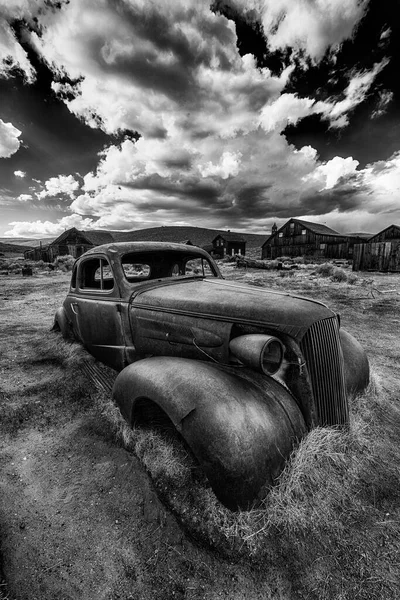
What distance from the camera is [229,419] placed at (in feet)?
5.69

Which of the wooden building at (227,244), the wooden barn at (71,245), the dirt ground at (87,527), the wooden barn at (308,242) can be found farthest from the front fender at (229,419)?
A: the wooden building at (227,244)

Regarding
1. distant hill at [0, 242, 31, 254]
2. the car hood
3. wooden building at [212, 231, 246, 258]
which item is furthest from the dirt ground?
distant hill at [0, 242, 31, 254]

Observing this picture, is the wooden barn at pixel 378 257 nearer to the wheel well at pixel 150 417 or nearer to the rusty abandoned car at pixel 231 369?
the rusty abandoned car at pixel 231 369

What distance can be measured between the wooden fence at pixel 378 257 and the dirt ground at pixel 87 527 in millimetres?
24188

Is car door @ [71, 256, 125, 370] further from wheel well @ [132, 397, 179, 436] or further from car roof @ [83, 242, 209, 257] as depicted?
wheel well @ [132, 397, 179, 436]

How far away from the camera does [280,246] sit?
40.1m

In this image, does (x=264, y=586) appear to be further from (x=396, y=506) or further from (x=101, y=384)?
(x=101, y=384)

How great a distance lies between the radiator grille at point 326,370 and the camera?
7.01 ft

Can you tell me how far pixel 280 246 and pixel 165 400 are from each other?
41.3 metres

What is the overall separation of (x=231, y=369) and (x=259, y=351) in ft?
1.49

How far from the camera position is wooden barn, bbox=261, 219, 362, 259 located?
112 feet

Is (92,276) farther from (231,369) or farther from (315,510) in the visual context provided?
(315,510)

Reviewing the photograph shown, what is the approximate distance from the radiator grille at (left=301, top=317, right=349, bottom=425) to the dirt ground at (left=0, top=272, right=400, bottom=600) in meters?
1.15

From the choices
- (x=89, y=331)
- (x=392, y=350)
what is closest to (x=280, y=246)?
(x=392, y=350)
